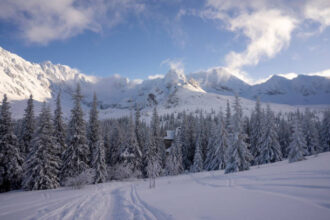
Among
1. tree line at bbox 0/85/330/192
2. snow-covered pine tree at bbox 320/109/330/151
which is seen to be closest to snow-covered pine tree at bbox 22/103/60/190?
tree line at bbox 0/85/330/192

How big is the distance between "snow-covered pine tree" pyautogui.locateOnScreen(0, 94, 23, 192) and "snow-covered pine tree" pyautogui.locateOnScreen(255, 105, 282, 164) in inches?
1631

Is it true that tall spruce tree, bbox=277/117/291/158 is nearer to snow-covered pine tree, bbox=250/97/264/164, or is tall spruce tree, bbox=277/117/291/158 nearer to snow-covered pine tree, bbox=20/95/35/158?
snow-covered pine tree, bbox=250/97/264/164

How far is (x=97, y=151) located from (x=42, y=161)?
7.44 m

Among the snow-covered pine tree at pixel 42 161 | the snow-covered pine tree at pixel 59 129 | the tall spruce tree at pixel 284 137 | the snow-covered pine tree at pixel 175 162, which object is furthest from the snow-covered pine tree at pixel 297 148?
the snow-covered pine tree at pixel 59 129

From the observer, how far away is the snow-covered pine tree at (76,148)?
83.8ft

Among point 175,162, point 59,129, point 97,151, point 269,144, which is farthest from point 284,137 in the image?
point 59,129

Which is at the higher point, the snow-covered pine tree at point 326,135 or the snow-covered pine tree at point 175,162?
the snow-covered pine tree at point 326,135

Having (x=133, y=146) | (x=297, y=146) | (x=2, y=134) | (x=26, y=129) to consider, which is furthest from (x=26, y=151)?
(x=297, y=146)

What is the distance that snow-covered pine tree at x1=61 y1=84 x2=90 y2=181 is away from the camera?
83.8 ft

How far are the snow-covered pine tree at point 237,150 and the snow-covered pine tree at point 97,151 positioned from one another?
19.7m

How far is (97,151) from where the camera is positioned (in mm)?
27844

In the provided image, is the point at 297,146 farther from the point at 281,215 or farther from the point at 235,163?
the point at 281,215

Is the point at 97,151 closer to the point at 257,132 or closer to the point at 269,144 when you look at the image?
the point at 269,144

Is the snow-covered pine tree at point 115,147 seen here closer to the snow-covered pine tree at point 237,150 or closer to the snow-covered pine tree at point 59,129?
the snow-covered pine tree at point 59,129
